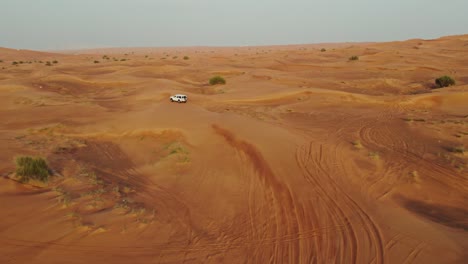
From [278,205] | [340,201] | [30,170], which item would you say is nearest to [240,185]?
[278,205]

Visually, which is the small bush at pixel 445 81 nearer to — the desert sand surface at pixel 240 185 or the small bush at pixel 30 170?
the desert sand surface at pixel 240 185

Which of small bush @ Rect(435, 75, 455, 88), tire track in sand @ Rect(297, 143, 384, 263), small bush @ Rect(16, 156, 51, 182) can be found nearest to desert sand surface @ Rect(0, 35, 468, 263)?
tire track in sand @ Rect(297, 143, 384, 263)

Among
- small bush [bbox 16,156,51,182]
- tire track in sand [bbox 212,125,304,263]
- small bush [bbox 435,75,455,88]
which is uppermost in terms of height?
small bush [bbox 435,75,455,88]

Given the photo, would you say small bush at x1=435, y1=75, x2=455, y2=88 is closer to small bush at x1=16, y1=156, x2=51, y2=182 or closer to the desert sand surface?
the desert sand surface

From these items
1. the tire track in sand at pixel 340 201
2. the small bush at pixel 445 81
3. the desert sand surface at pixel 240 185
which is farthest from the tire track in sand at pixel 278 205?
the small bush at pixel 445 81

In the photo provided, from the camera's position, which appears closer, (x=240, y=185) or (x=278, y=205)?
(x=278, y=205)

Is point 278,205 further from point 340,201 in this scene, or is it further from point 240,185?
point 340,201
